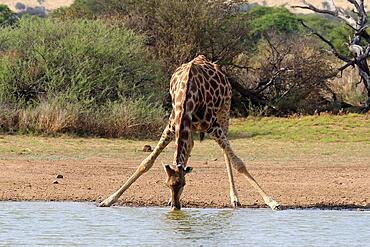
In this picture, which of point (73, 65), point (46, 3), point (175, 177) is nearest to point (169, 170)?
point (175, 177)

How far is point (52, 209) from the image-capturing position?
10.5 metres

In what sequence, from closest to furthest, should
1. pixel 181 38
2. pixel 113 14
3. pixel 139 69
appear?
pixel 139 69
pixel 181 38
pixel 113 14

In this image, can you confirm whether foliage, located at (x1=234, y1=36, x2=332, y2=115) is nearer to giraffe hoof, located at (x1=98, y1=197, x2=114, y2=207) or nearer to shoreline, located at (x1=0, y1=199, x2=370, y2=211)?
shoreline, located at (x1=0, y1=199, x2=370, y2=211)

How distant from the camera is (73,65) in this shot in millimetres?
18766

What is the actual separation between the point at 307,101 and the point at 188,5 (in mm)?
3701

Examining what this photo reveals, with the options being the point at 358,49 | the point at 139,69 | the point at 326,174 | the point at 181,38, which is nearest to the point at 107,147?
the point at 139,69

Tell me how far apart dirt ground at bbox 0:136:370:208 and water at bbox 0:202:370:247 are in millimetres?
573

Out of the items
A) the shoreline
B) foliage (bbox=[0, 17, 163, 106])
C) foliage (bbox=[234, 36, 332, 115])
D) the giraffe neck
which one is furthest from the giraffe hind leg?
foliage (bbox=[234, 36, 332, 115])

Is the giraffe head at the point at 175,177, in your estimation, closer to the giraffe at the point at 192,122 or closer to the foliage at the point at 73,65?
the giraffe at the point at 192,122

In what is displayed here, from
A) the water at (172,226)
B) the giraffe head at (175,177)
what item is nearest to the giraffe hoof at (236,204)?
the water at (172,226)

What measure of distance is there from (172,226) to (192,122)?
1427mm

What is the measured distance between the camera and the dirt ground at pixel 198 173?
11422mm

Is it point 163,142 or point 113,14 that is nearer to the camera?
point 163,142

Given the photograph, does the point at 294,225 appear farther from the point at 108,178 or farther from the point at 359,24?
the point at 359,24
